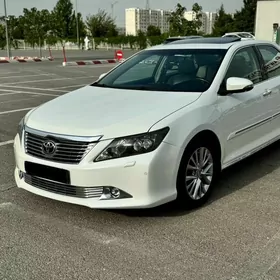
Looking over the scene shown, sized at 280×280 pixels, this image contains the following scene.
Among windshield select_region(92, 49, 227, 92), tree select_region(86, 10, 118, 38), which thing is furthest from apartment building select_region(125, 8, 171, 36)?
windshield select_region(92, 49, 227, 92)

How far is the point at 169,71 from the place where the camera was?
15.3ft

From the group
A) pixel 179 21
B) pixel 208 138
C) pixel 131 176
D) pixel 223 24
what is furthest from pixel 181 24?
pixel 131 176

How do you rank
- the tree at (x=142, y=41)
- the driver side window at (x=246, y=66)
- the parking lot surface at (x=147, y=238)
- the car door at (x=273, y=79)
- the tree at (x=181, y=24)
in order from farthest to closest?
the tree at (x=142, y=41)
the tree at (x=181, y=24)
the car door at (x=273, y=79)
the driver side window at (x=246, y=66)
the parking lot surface at (x=147, y=238)

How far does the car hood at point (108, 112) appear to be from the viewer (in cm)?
341

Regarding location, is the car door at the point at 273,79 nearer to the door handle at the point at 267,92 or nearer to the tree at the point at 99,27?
Answer: the door handle at the point at 267,92

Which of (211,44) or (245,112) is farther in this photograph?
(211,44)

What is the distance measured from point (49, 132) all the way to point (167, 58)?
6.60 ft

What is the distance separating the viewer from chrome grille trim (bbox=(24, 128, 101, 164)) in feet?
11.0

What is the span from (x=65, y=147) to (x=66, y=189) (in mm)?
373

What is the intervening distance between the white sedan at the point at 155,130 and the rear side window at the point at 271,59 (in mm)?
81

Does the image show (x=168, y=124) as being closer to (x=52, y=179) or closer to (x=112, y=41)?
(x=52, y=179)

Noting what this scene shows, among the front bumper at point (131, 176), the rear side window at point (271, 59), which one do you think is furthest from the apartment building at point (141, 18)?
the front bumper at point (131, 176)

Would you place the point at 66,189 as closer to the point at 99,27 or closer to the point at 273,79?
the point at 273,79

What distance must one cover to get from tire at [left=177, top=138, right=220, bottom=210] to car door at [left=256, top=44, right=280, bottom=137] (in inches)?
53.2
